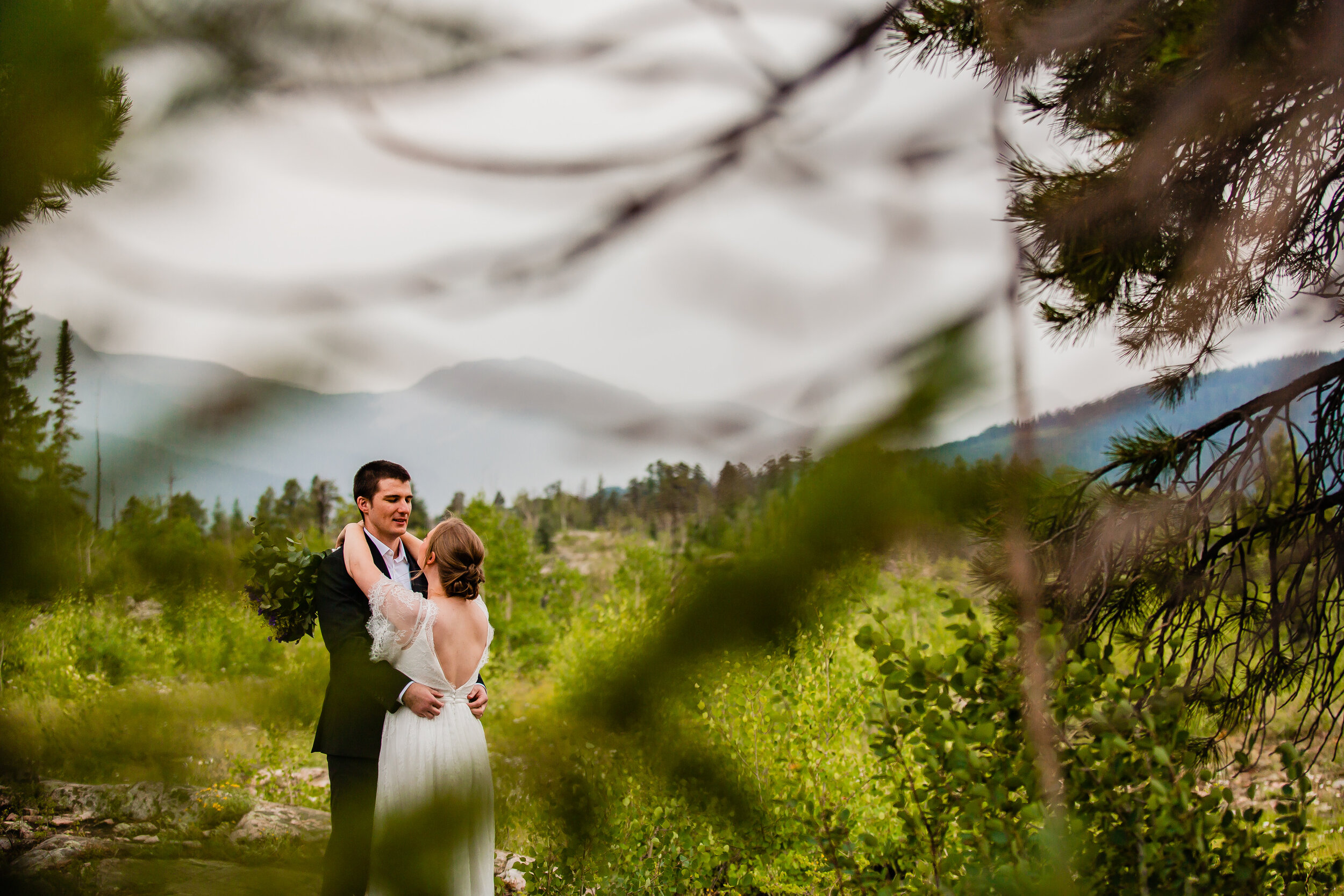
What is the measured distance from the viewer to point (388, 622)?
1.70ft

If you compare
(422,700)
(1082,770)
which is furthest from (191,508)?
(1082,770)

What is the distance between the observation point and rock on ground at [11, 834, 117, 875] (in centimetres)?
47

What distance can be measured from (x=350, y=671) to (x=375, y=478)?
0.41ft

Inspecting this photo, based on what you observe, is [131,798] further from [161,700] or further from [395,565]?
[395,565]

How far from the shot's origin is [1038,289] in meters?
0.92

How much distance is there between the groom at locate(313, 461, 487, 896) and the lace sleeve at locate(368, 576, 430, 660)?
0.04 feet

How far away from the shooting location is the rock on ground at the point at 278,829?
0.44 m

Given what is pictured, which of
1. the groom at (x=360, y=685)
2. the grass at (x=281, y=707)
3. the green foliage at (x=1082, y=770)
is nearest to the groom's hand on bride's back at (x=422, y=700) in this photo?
the groom at (x=360, y=685)

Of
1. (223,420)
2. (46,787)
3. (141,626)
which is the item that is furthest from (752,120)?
(46,787)

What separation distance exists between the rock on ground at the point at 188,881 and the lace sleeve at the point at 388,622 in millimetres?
121

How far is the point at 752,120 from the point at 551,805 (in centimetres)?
34

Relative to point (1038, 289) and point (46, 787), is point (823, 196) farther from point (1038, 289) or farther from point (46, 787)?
point (1038, 289)

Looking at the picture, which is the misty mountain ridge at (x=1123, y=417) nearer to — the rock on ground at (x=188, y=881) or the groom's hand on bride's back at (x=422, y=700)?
the rock on ground at (x=188, y=881)

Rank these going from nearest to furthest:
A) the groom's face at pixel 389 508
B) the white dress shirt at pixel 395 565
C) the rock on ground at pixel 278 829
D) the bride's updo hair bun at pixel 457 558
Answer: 1. the rock on ground at pixel 278 829
2. the groom's face at pixel 389 508
3. the bride's updo hair bun at pixel 457 558
4. the white dress shirt at pixel 395 565
